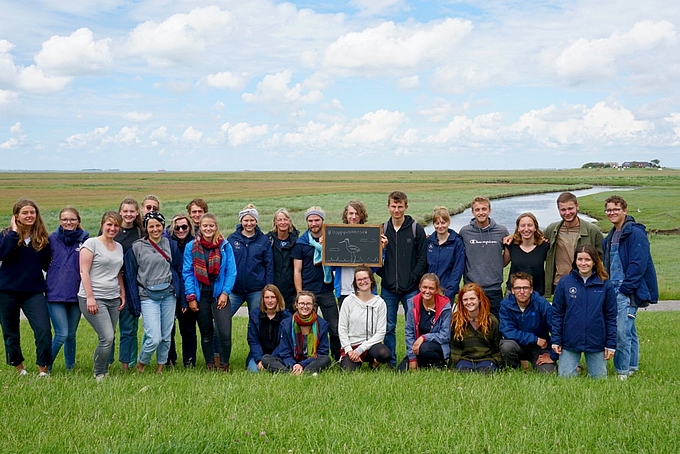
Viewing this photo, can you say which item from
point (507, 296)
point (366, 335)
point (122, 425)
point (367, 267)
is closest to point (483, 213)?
point (507, 296)

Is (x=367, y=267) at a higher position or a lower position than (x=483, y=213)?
lower

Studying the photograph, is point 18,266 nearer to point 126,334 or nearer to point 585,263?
point 126,334

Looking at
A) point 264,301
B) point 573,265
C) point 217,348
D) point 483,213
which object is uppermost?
point 483,213

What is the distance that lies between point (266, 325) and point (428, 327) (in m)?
2.18

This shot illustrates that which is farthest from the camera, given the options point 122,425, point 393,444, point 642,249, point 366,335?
point 366,335

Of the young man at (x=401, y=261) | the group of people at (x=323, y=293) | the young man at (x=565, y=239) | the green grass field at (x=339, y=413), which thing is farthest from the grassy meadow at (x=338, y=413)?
the young man at (x=565, y=239)

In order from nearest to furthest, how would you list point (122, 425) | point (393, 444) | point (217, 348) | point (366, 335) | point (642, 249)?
1. point (393, 444)
2. point (122, 425)
3. point (642, 249)
4. point (366, 335)
5. point (217, 348)

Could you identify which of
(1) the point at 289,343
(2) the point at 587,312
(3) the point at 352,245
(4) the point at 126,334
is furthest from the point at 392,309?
(4) the point at 126,334

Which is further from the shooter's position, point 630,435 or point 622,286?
point 622,286

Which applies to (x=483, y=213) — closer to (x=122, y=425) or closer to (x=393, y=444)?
(x=393, y=444)

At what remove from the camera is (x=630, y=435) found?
4980mm

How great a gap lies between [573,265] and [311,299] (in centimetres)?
332

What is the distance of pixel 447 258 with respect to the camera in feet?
27.8

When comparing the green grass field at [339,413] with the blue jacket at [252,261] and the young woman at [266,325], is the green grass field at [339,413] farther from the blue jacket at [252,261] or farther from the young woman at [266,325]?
the blue jacket at [252,261]
